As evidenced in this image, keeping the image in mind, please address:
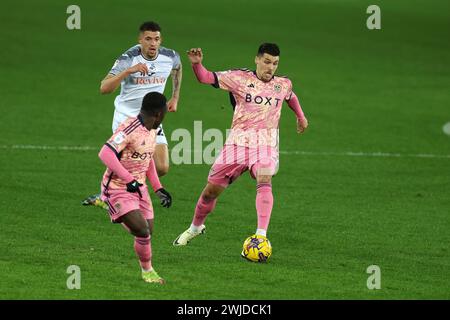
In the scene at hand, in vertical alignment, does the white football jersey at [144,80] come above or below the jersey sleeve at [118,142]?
above

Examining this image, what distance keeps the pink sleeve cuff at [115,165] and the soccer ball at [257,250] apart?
7.32 ft

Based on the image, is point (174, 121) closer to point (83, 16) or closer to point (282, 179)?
point (282, 179)

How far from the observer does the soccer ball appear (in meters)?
13.3

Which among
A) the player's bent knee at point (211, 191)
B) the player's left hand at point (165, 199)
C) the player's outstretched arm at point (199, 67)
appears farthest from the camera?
the player's bent knee at point (211, 191)

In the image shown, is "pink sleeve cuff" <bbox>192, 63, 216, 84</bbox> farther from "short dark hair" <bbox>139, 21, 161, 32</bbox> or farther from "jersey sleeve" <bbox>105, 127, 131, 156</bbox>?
"jersey sleeve" <bbox>105, 127, 131, 156</bbox>

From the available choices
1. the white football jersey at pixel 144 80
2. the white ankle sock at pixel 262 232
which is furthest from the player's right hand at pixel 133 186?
the white football jersey at pixel 144 80

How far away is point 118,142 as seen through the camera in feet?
38.7

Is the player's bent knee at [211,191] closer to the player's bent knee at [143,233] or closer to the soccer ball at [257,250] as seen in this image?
the soccer ball at [257,250]

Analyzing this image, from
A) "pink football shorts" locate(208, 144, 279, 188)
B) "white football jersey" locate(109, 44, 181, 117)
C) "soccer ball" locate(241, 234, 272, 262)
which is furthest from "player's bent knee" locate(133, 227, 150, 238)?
"white football jersey" locate(109, 44, 181, 117)

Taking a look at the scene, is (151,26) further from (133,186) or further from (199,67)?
(133,186)

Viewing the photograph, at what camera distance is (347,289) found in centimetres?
1195

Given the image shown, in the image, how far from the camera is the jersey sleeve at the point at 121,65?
15.1m

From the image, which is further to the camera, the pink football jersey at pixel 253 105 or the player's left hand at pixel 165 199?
the pink football jersey at pixel 253 105

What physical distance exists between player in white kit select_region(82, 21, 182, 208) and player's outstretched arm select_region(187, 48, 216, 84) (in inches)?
46.1
